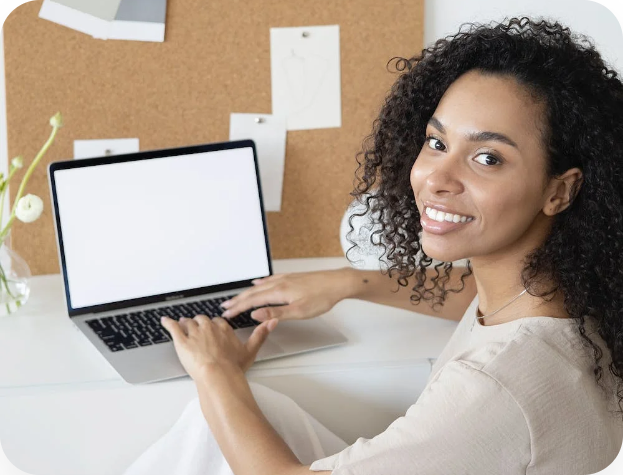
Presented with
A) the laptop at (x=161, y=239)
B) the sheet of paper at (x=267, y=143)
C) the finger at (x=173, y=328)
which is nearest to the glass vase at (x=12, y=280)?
the laptop at (x=161, y=239)

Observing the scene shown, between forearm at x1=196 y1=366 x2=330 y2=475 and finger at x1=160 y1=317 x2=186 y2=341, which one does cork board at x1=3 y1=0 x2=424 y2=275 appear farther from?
forearm at x1=196 y1=366 x2=330 y2=475

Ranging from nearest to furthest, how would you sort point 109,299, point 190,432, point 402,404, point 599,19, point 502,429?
1. point 502,429
2. point 190,432
3. point 402,404
4. point 109,299
5. point 599,19

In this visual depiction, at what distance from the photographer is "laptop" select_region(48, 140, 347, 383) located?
1.20 metres

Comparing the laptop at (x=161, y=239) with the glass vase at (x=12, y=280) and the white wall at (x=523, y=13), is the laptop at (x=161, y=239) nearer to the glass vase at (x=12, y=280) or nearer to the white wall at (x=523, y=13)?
the glass vase at (x=12, y=280)

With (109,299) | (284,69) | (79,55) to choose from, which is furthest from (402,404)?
(79,55)

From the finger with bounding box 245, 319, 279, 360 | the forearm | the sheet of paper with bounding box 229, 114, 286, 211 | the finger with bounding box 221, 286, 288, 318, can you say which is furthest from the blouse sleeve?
the sheet of paper with bounding box 229, 114, 286, 211

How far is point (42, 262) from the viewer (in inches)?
55.2

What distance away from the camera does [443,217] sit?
89cm

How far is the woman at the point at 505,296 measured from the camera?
0.76 metres

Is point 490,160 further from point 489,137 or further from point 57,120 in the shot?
point 57,120

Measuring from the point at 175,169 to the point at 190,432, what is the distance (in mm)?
450

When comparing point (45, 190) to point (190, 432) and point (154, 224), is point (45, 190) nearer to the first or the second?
point (154, 224)

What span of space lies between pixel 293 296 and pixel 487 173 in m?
0.42

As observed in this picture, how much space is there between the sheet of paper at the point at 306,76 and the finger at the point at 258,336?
1.45ft
